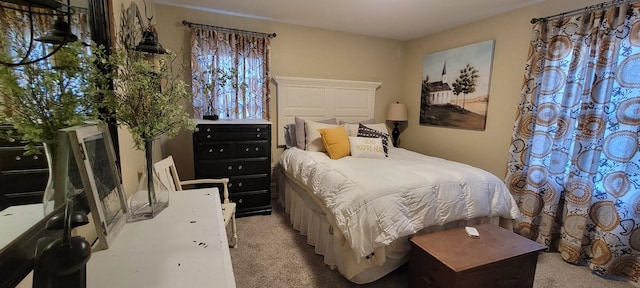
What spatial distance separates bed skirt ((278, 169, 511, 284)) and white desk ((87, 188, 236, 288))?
3.53 feet

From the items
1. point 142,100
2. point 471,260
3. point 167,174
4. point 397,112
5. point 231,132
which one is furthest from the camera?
point 397,112

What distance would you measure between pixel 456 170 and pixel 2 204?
8.06ft

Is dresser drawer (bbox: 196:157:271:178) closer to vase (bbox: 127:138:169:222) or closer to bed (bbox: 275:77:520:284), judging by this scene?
bed (bbox: 275:77:520:284)

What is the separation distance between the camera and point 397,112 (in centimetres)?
403

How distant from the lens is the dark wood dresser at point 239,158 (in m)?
2.72

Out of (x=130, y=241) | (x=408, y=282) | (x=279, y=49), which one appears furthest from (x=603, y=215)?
(x=279, y=49)

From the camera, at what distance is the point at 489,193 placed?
212cm

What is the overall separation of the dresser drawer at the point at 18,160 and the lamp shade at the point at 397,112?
12.6 ft

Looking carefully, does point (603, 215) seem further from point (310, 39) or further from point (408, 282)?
point (310, 39)

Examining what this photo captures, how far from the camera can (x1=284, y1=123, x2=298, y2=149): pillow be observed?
3.47 m

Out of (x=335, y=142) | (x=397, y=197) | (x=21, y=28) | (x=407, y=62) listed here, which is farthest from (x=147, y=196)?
(x=407, y=62)

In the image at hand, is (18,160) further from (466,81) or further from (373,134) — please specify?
(466,81)

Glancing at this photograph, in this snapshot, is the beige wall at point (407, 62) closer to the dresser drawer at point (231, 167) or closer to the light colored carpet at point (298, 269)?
the dresser drawer at point (231, 167)

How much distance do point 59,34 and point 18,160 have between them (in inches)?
13.9
